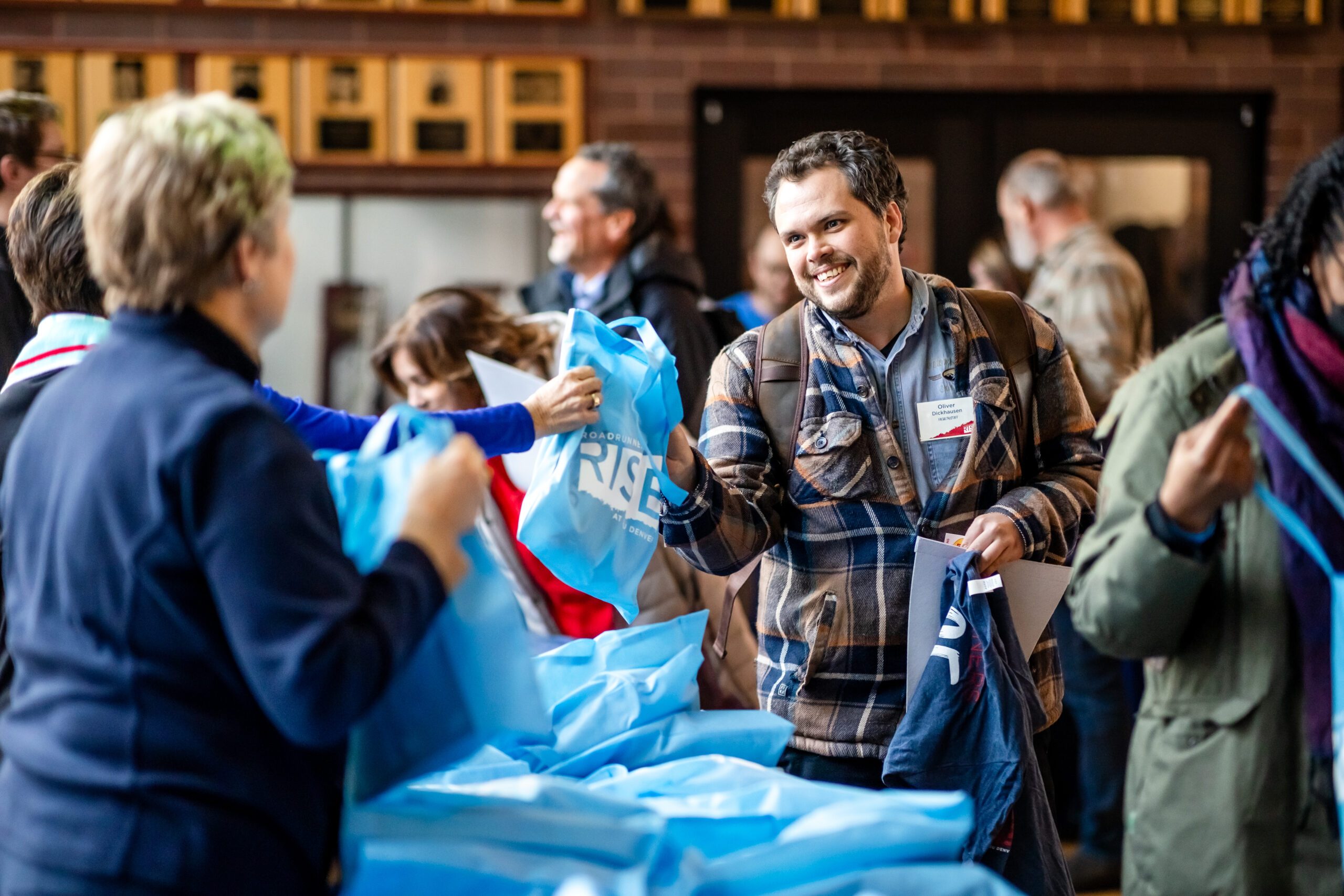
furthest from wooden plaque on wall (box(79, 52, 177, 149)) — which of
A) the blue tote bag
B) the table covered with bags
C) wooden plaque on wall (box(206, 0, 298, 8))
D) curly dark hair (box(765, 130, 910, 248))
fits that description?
the blue tote bag

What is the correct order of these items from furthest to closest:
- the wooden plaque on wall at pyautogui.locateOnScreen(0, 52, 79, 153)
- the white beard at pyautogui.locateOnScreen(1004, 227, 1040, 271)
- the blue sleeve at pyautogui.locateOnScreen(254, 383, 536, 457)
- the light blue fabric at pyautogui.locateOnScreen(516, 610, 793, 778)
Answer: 1. the wooden plaque on wall at pyautogui.locateOnScreen(0, 52, 79, 153)
2. the white beard at pyautogui.locateOnScreen(1004, 227, 1040, 271)
3. the blue sleeve at pyautogui.locateOnScreen(254, 383, 536, 457)
4. the light blue fabric at pyautogui.locateOnScreen(516, 610, 793, 778)

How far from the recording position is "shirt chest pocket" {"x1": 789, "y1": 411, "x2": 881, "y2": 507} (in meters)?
1.97

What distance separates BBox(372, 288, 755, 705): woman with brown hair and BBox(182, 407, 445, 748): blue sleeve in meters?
1.31

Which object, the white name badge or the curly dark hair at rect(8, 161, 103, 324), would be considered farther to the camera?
the white name badge

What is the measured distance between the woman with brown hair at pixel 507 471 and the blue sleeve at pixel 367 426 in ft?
2.05

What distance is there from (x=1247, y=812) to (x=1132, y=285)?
264 cm

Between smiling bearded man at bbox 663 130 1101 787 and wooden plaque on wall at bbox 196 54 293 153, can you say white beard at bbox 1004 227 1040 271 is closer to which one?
smiling bearded man at bbox 663 130 1101 787

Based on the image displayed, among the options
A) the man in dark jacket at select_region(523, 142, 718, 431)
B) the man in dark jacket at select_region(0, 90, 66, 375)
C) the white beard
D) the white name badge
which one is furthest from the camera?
the white beard

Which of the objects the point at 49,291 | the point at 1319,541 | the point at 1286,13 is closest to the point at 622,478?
the point at 49,291

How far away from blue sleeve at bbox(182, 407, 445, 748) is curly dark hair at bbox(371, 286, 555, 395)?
1.65m

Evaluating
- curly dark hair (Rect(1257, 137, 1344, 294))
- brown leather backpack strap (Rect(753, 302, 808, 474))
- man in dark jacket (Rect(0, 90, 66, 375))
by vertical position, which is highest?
man in dark jacket (Rect(0, 90, 66, 375))

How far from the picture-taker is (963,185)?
533 centimetres

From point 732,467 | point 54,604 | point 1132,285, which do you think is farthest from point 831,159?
point 1132,285

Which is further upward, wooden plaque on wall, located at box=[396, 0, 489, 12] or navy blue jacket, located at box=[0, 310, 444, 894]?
wooden plaque on wall, located at box=[396, 0, 489, 12]
